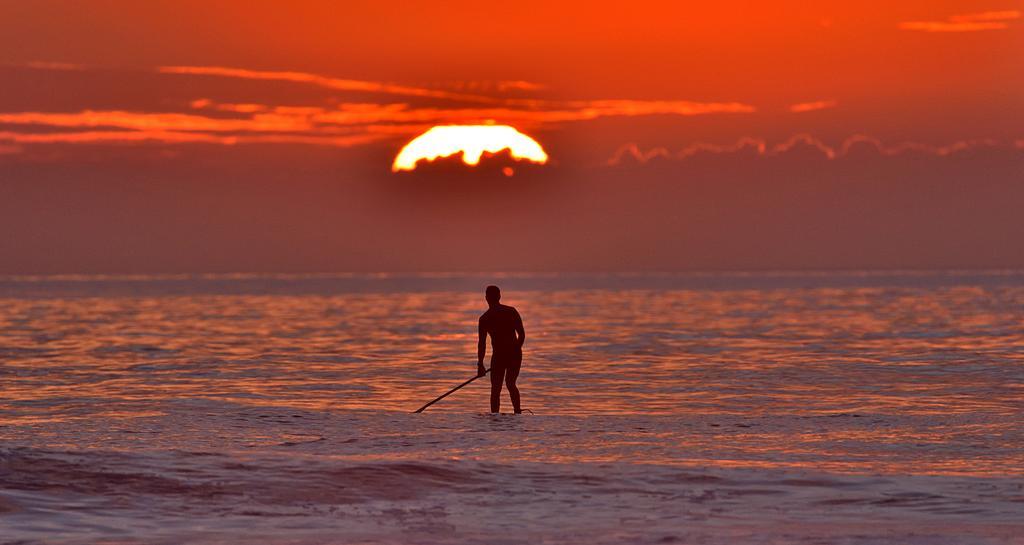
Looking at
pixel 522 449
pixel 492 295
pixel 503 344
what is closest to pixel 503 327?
pixel 503 344

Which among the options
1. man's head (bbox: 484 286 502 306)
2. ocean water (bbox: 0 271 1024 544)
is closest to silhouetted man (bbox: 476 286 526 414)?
man's head (bbox: 484 286 502 306)

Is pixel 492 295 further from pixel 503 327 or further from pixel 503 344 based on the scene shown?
pixel 503 344

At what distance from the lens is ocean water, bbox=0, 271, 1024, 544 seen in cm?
1062

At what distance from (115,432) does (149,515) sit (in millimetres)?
6503

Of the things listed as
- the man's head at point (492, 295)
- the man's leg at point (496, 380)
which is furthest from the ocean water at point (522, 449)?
the man's head at point (492, 295)

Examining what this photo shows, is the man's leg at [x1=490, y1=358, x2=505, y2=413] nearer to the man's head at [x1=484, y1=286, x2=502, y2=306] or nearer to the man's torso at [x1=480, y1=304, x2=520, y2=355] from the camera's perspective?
the man's torso at [x1=480, y1=304, x2=520, y2=355]

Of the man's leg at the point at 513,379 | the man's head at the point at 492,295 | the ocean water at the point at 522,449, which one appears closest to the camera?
the ocean water at the point at 522,449

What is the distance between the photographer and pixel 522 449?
1523 cm

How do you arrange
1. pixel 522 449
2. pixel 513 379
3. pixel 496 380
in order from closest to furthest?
pixel 522 449 → pixel 513 379 → pixel 496 380

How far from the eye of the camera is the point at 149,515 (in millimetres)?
11070

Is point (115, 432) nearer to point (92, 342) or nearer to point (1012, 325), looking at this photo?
point (92, 342)

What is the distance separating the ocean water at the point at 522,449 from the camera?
1062 cm

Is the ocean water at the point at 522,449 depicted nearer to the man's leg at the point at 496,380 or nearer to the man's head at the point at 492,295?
the man's leg at the point at 496,380

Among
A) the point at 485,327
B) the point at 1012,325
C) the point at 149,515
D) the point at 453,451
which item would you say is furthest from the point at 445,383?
the point at 1012,325
